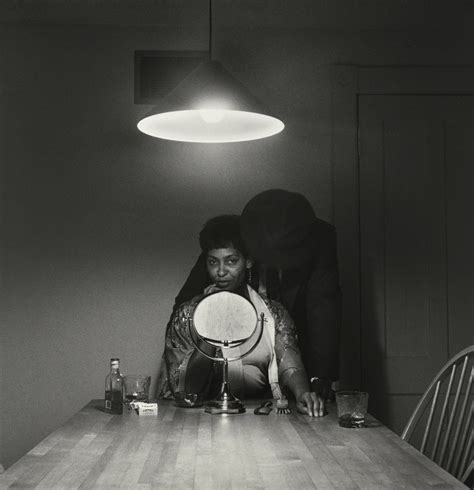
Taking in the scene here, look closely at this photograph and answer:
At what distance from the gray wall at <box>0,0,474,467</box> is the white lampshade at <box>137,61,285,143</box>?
929 millimetres

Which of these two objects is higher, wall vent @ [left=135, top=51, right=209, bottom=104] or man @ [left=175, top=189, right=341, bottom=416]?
wall vent @ [left=135, top=51, right=209, bottom=104]

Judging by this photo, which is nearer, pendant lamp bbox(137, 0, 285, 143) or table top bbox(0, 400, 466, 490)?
table top bbox(0, 400, 466, 490)

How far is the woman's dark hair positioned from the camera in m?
3.62

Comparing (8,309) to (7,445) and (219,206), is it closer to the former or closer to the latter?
(7,445)

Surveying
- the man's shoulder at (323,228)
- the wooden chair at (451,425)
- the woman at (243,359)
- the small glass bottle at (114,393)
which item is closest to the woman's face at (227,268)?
the woman at (243,359)

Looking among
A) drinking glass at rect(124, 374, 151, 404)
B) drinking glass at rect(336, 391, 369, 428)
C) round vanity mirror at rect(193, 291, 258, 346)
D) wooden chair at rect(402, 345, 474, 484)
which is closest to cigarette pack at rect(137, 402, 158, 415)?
drinking glass at rect(124, 374, 151, 404)

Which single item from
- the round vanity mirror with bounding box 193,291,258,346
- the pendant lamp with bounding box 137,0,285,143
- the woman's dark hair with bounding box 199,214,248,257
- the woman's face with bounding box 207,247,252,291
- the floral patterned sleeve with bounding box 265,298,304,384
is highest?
the pendant lamp with bounding box 137,0,285,143

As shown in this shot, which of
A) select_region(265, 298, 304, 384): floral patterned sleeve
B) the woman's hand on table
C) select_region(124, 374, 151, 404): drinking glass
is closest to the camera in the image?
the woman's hand on table

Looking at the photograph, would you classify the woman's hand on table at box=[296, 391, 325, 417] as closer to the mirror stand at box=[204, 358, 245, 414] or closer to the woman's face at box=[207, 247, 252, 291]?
the mirror stand at box=[204, 358, 245, 414]

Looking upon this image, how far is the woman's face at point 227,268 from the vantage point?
3.49m

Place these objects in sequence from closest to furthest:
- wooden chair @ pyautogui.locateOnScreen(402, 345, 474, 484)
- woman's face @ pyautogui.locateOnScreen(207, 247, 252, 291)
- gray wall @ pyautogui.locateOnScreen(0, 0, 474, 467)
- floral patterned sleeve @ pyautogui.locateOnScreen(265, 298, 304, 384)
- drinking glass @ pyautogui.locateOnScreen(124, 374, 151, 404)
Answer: wooden chair @ pyautogui.locateOnScreen(402, 345, 474, 484) → drinking glass @ pyautogui.locateOnScreen(124, 374, 151, 404) → floral patterned sleeve @ pyautogui.locateOnScreen(265, 298, 304, 384) → woman's face @ pyautogui.locateOnScreen(207, 247, 252, 291) → gray wall @ pyautogui.locateOnScreen(0, 0, 474, 467)

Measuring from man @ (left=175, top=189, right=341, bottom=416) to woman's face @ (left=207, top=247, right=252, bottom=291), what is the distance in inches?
2.3

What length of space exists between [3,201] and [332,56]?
1.82 metres

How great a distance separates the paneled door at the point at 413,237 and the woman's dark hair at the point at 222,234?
0.65 meters
